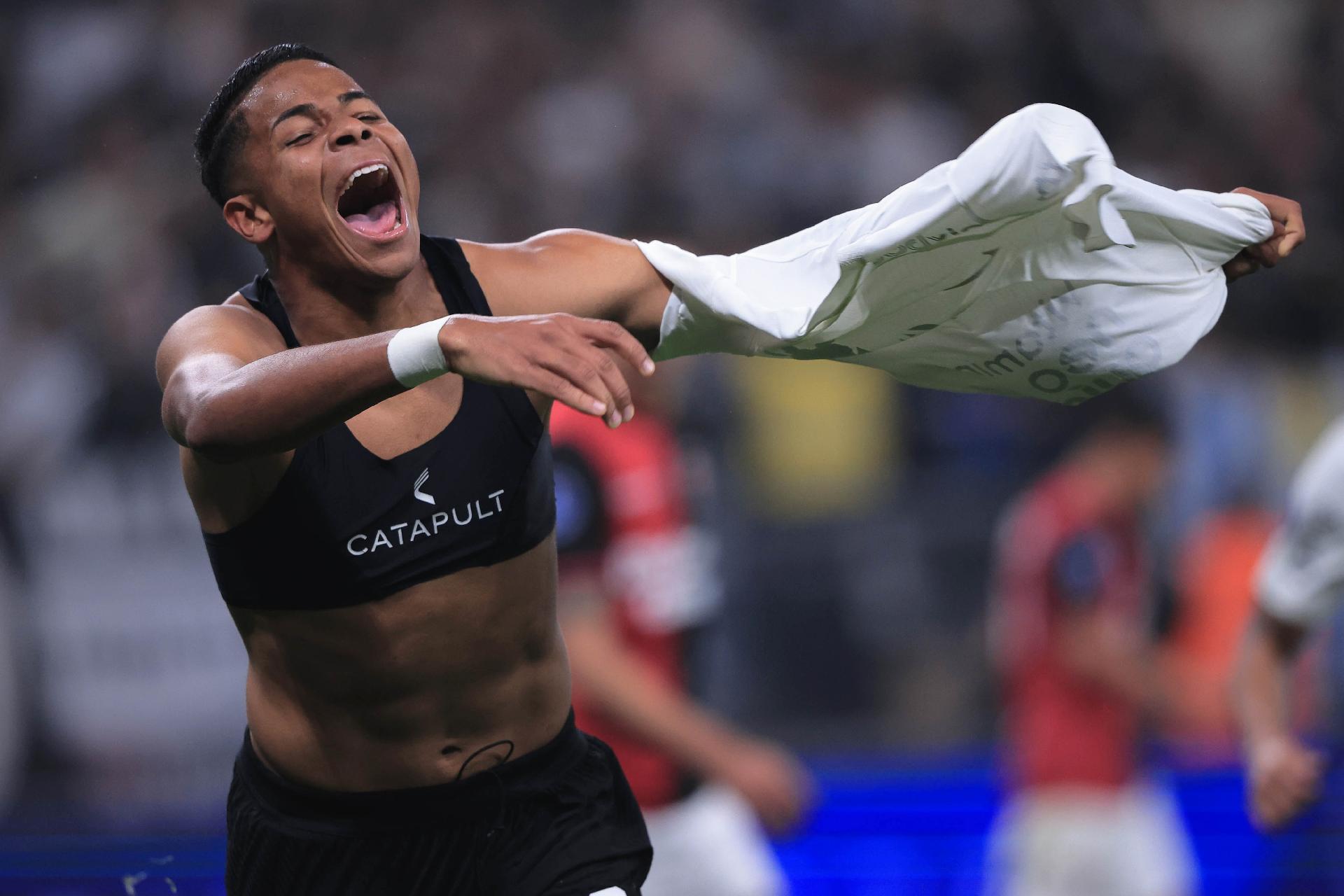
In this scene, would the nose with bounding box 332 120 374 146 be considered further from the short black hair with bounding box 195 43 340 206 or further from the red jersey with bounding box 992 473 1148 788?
the red jersey with bounding box 992 473 1148 788

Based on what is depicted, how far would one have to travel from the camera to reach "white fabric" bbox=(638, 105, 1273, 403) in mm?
2662

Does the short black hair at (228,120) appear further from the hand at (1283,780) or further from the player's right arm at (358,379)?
the hand at (1283,780)

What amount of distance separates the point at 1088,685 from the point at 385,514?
3968mm

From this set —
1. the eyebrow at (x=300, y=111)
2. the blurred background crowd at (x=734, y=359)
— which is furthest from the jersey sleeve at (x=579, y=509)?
the eyebrow at (x=300, y=111)

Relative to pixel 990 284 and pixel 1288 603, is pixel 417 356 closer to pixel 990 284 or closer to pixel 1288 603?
pixel 990 284

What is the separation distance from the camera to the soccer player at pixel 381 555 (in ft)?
8.61

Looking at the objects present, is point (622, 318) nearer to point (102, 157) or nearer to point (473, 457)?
point (473, 457)

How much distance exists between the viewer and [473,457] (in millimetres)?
2699

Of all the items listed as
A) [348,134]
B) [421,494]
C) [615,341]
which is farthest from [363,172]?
[615,341]

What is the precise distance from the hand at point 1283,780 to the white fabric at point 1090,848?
7.01 ft

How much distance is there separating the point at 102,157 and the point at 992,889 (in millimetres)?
5758

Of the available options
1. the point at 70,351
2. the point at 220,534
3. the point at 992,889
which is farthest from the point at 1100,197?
the point at 70,351

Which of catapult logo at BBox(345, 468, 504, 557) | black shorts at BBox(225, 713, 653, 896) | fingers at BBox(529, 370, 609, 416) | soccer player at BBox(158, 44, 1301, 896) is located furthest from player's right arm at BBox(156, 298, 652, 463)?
black shorts at BBox(225, 713, 653, 896)

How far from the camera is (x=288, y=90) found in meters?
2.70
